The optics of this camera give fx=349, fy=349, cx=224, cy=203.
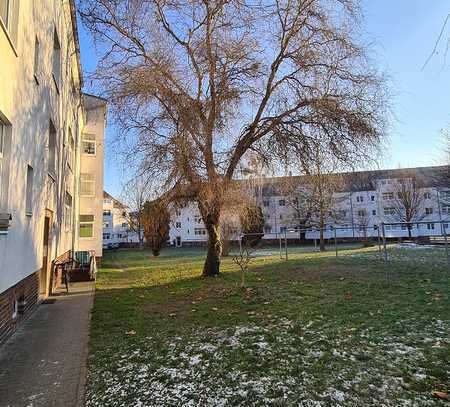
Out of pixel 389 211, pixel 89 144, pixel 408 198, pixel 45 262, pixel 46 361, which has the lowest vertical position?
pixel 46 361

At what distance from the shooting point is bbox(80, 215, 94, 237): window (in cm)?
2095

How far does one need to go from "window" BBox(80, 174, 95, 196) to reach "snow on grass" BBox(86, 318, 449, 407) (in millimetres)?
17135

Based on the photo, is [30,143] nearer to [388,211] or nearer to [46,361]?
[46,361]

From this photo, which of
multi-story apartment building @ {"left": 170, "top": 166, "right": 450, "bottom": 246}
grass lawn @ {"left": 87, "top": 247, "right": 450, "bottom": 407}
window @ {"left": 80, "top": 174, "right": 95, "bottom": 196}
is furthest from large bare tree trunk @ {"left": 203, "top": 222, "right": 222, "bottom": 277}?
multi-story apartment building @ {"left": 170, "top": 166, "right": 450, "bottom": 246}

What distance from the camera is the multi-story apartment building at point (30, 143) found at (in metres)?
5.53

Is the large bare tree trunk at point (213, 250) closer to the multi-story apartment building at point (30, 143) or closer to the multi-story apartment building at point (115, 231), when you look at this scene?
the multi-story apartment building at point (30, 143)

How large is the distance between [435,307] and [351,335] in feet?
8.47

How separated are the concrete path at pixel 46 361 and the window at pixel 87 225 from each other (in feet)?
43.8

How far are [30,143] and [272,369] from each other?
6.18 metres

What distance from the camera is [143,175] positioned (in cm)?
1215

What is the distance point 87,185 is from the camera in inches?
838

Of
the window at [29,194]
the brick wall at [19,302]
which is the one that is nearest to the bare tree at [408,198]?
the brick wall at [19,302]

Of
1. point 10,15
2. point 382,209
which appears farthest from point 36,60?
point 382,209

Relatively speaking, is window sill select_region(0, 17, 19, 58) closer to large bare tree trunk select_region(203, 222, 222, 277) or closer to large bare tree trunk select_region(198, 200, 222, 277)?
large bare tree trunk select_region(198, 200, 222, 277)
